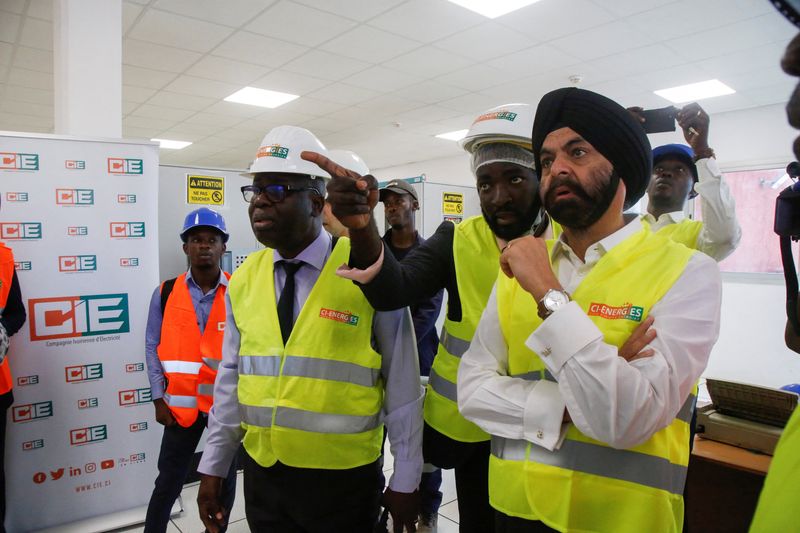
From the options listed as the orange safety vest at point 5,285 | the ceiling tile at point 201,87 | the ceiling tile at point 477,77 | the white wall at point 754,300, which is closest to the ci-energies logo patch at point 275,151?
the orange safety vest at point 5,285

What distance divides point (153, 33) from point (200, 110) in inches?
111

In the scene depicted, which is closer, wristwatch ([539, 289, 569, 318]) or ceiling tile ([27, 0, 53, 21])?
wristwatch ([539, 289, 569, 318])

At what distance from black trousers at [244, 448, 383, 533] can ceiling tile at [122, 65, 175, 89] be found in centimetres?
576

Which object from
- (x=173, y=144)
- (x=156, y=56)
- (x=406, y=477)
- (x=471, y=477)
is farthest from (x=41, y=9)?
(x=173, y=144)

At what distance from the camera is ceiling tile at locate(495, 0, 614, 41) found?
427cm

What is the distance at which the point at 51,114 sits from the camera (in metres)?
7.50

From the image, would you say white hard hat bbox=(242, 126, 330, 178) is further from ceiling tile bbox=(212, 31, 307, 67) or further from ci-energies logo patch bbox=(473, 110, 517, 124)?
ceiling tile bbox=(212, 31, 307, 67)

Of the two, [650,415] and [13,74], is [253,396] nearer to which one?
[650,415]

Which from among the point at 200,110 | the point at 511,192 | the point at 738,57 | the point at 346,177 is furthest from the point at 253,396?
the point at 200,110

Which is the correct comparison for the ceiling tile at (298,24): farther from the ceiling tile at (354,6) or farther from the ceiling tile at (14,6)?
the ceiling tile at (14,6)

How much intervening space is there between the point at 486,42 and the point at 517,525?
496cm

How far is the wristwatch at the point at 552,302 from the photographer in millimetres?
951

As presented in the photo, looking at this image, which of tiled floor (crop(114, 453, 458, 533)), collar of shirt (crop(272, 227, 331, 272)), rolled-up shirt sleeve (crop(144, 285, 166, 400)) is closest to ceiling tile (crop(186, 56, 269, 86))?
rolled-up shirt sleeve (crop(144, 285, 166, 400))

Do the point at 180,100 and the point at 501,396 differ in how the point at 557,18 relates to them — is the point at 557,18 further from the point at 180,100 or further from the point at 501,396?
the point at 180,100
